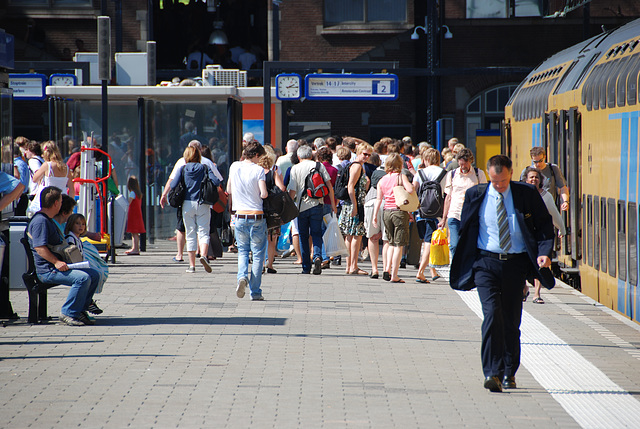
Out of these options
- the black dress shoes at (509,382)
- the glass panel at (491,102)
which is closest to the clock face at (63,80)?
the black dress shoes at (509,382)

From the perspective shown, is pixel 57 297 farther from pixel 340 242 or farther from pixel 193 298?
pixel 340 242

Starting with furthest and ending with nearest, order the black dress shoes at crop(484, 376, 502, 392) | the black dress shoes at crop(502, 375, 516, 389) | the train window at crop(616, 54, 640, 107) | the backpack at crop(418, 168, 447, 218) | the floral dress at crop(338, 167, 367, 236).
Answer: the floral dress at crop(338, 167, 367, 236), the backpack at crop(418, 168, 447, 218), the train window at crop(616, 54, 640, 107), the black dress shoes at crop(502, 375, 516, 389), the black dress shoes at crop(484, 376, 502, 392)

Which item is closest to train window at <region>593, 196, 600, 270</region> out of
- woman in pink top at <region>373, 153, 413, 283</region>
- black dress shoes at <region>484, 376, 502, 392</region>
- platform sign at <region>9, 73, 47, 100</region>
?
woman in pink top at <region>373, 153, 413, 283</region>

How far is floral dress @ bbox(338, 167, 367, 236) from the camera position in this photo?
42.8 feet

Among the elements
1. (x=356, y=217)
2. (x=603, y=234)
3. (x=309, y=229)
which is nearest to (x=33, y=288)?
(x=309, y=229)

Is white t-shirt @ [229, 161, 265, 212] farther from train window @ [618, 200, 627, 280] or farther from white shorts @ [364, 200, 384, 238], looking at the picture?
train window @ [618, 200, 627, 280]

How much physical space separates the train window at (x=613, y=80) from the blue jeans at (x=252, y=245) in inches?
148

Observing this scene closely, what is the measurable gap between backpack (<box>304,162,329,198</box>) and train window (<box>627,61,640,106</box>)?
4689 mm

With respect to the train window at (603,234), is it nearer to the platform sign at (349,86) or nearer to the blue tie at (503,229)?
the blue tie at (503,229)

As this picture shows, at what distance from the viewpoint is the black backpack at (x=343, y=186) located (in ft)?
43.0

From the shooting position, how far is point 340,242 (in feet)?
43.3

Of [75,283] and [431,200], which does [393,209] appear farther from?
[75,283]

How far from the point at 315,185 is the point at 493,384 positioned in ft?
22.0

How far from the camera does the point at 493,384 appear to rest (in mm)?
6355
